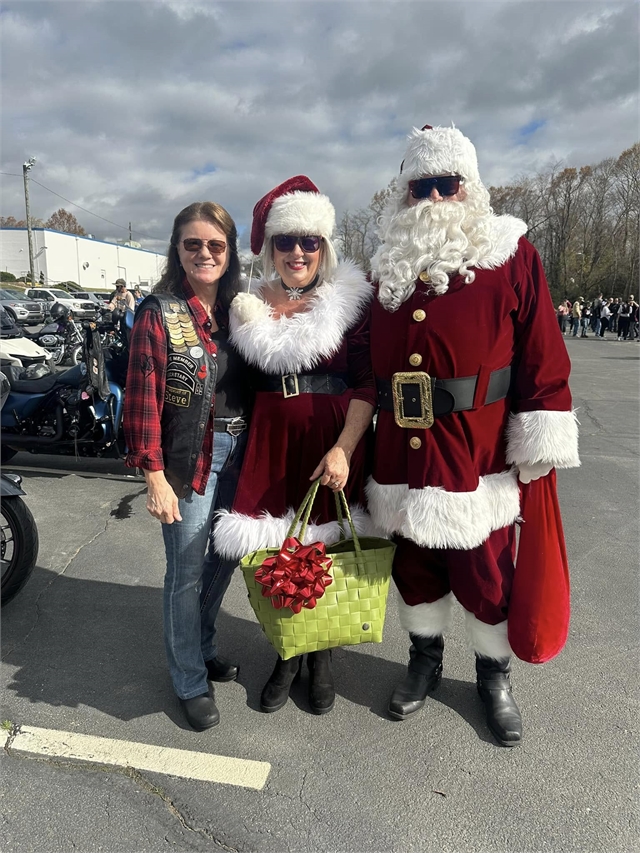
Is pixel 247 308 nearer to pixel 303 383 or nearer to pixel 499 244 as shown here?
pixel 303 383

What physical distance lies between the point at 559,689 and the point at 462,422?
1306 mm

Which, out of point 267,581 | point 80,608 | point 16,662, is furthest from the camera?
point 80,608

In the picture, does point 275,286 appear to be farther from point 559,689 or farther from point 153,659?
point 559,689

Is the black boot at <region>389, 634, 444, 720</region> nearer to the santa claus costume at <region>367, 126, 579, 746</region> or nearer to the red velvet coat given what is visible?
the santa claus costume at <region>367, 126, 579, 746</region>

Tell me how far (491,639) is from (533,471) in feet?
2.27

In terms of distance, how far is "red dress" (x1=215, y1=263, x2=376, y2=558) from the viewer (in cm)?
210

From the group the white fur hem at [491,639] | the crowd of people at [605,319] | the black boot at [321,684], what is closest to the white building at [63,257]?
the crowd of people at [605,319]

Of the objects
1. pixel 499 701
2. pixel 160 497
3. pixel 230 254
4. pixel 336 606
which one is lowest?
pixel 499 701

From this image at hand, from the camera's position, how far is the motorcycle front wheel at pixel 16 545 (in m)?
2.95

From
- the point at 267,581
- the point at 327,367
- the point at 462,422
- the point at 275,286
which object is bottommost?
the point at 267,581

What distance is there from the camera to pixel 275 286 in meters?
2.28

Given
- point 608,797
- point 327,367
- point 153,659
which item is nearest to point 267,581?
point 327,367

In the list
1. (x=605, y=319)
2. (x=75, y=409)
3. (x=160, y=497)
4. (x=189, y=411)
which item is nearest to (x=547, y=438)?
(x=189, y=411)

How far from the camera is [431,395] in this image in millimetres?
2020
